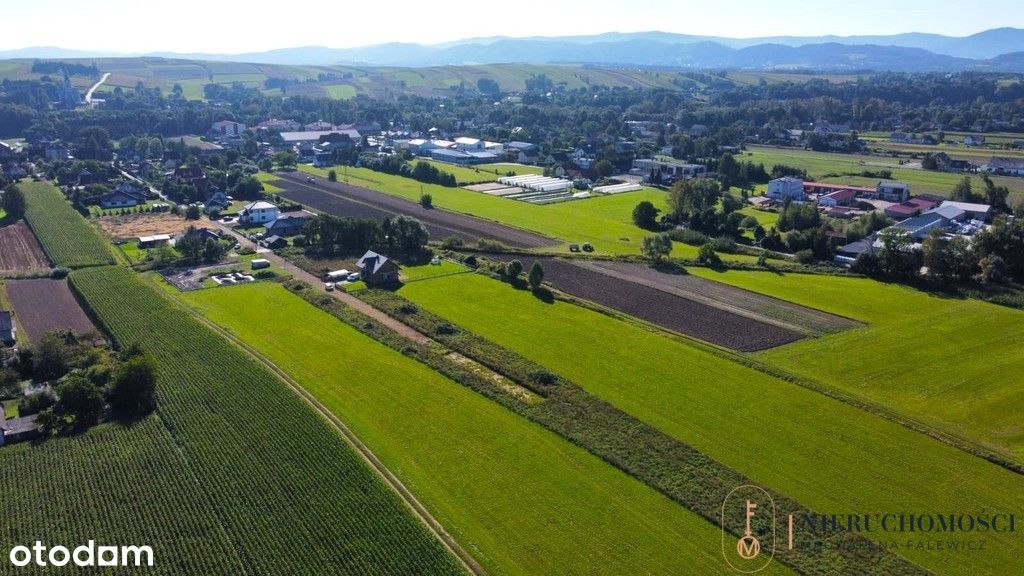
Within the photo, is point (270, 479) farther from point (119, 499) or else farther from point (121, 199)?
point (121, 199)

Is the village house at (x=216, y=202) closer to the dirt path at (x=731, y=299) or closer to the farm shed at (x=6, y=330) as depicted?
the farm shed at (x=6, y=330)

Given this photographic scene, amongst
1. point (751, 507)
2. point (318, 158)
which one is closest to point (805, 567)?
point (751, 507)

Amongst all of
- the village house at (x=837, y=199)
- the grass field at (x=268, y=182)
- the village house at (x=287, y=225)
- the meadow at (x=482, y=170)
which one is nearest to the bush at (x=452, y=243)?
the village house at (x=287, y=225)

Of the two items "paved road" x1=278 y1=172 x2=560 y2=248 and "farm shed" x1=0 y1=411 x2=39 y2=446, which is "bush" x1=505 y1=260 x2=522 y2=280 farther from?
"farm shed" x1=0 y1=411 x2=39 y2=446

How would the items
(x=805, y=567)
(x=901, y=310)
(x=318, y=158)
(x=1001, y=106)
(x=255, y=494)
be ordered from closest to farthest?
(x=805, y=567) < (x=255, y=494) < (x=901, y=310) < (x=318, y=158) < (x=1001, y=106)

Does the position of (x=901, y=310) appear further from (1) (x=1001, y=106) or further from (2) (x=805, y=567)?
(1) (x=1001, y=106)

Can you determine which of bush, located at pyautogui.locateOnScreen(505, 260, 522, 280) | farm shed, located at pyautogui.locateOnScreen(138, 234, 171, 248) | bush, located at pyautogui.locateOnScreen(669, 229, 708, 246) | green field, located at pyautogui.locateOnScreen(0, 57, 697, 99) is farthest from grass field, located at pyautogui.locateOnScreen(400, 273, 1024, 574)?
green field, located at pyautogui.locateOnScreen(0, 57, 697, 99)

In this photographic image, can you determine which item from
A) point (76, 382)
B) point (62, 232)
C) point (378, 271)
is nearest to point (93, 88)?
point (62, 232)
